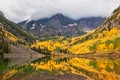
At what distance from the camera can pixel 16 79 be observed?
345 feet

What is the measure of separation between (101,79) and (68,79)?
1094cm

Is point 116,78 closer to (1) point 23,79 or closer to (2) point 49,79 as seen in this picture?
(2) point 49,79

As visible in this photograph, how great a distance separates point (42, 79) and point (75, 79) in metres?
10.7

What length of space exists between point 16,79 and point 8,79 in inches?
198

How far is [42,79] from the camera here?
105m

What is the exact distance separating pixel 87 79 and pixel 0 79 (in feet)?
92.5

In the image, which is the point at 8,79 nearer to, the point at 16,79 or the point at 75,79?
the point at 16,79

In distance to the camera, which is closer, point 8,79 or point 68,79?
point 8,79

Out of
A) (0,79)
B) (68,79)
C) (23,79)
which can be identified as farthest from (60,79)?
(0,79)

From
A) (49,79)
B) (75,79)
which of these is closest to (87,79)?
(75,79)

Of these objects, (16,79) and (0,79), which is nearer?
(0,79)

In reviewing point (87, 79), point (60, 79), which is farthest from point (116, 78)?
point (60, 79)

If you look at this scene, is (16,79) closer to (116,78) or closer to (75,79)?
(75,79)

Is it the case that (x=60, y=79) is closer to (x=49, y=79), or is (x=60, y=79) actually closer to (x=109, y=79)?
(x=49, y=79)
